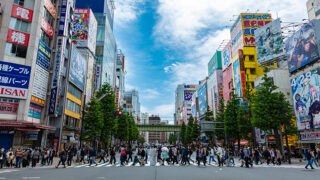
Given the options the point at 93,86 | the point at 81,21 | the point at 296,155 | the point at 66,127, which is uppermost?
the point at 81,21

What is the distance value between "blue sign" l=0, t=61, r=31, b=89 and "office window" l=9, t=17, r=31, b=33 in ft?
14.9

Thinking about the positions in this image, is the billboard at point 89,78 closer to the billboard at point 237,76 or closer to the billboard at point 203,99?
the billboard at point 237,76

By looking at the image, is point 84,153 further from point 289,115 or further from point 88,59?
point 88,59

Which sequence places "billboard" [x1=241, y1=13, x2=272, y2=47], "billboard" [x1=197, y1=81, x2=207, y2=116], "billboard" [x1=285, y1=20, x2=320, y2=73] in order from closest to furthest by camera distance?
1. "billboard" [x1=285, y1=20, x2=320, y2=73]
2. "billboard" [x1=241, y1=13, x2=272, y2=47]
3. "billboard" [x1=197, y1=81, x2=207, y2=116]

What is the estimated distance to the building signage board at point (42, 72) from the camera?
27617mm

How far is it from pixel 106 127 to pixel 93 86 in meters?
20.1

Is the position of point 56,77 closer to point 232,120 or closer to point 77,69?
point 77,69

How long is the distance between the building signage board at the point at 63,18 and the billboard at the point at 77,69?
5634 millimetres

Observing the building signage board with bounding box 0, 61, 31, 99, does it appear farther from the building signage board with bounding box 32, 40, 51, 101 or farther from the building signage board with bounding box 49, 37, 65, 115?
the building signage board with bounding box 49, 37, 65, 115

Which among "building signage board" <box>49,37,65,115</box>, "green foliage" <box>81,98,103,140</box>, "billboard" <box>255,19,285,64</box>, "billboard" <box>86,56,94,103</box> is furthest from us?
"billboard" <box>86,56,94,103</box>

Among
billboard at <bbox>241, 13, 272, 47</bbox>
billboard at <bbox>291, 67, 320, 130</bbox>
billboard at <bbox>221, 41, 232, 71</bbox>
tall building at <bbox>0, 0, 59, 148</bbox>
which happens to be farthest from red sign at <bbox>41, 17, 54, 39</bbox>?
billboard at <bbox>221, 41, 232, 71</bbox>

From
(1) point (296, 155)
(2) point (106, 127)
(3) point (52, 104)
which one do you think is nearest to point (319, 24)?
(1) point (296, 155)

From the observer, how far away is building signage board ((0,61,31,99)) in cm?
2400

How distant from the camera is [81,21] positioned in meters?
49.2
